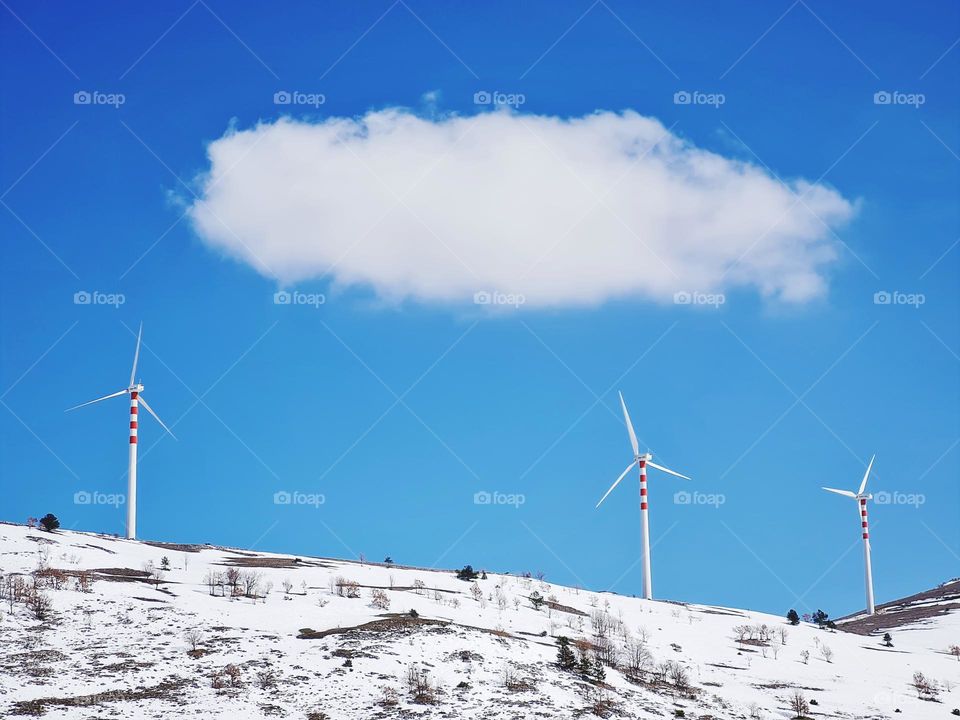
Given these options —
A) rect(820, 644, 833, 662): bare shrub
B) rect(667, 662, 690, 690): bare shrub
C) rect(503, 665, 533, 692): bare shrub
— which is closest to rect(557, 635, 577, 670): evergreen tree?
rect(503, 665, 533, 692): bare shrub

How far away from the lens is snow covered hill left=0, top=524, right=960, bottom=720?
3997 centimetres

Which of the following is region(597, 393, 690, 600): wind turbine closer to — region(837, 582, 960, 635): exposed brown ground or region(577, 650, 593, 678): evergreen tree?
region(837, 582, 960, 635): exposed brown ground

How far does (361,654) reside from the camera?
45094mm

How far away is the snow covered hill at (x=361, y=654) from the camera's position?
3997 cm

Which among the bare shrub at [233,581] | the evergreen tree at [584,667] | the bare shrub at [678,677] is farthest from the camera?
the bare shrub at [233,581]

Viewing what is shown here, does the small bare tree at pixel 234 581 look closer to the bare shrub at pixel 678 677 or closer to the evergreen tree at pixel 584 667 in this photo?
the evergreen tree at pixel 584 667

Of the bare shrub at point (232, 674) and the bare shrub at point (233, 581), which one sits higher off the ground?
the bare shrub at point (233, 581)

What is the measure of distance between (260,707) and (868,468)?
96314mm

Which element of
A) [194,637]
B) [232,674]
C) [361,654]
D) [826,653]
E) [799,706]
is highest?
[194,637]

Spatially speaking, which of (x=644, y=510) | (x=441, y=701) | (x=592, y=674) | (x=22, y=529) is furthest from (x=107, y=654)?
(x=644, y=510)

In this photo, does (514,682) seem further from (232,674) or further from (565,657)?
(232,674)

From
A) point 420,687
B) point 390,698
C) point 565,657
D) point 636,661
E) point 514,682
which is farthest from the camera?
point 636,661

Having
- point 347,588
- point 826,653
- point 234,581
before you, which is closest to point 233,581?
point 234,581

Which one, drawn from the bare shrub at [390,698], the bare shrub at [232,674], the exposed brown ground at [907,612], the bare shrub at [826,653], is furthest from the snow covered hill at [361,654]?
the exposed brown ground at [907,612]
